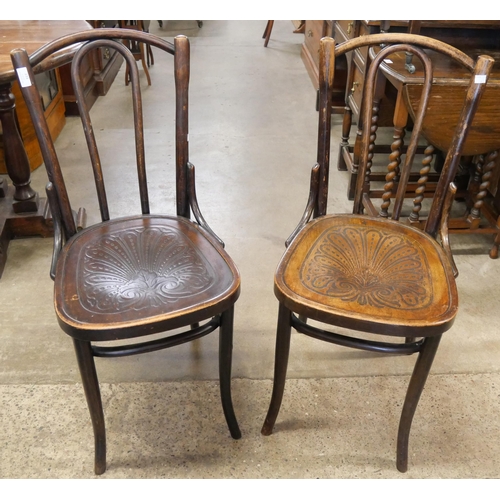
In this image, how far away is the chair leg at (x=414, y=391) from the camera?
1211 millimetres

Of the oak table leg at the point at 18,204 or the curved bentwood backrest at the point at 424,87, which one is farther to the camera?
the oak table leg at the point at 18,204

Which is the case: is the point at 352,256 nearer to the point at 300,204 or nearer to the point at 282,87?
the point at 300,204

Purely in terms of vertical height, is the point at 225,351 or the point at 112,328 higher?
the point at 112,328

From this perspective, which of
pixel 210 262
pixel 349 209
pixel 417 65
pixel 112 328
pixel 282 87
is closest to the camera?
pixel 112 328

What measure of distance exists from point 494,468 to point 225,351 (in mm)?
798

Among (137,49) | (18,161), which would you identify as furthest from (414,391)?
(137,49)

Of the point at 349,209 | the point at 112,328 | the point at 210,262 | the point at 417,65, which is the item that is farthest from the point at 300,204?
the point at 112,328

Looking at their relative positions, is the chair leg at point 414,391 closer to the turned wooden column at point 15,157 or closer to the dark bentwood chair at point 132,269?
the dark bentwood chair at point 132,269

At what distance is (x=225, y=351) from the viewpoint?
132 centimetres

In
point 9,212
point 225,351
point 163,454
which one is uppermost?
point 225,351

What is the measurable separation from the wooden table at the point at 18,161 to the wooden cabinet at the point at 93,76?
1161 mm

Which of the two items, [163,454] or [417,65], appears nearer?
[163,454]

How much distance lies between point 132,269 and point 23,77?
20.7 inches

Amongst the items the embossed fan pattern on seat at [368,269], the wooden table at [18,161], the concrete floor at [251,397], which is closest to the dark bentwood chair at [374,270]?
the embossed fan pattern on seat at [368,269]
